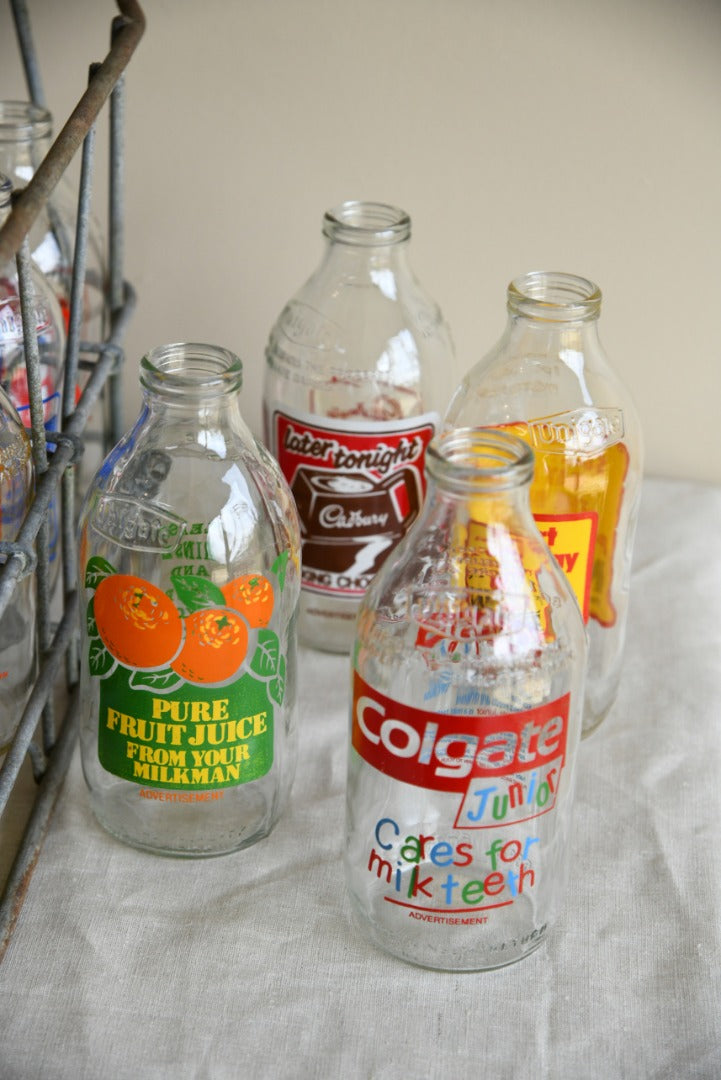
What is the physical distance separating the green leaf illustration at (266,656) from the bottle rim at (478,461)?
12 centimetres

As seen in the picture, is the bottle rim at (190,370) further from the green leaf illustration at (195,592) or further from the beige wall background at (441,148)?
the beige wall background at (441,148)

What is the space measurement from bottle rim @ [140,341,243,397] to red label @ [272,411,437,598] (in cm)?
15

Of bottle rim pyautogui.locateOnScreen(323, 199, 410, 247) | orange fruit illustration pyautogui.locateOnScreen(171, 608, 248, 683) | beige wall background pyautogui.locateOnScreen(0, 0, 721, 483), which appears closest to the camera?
orange fruit illustration pyautogui.locateOnScreen(171, 608, 248, 683)

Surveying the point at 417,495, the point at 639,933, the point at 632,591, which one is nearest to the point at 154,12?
the point at 417,495

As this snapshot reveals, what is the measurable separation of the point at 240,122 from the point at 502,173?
0.18 m

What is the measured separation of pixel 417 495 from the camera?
0.72m

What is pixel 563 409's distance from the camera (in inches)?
25.2

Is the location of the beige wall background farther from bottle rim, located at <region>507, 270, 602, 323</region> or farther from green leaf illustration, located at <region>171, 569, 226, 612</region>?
green leaf illustration, located at <region>171, 569, 226, 612</region>

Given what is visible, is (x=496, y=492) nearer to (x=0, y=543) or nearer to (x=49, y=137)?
(x=0, y=543)

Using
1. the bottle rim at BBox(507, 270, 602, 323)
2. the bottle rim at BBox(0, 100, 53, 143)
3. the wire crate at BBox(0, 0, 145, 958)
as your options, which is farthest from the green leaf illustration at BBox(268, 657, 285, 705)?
the bottle rim at BBox(0, 100, 53, 143)

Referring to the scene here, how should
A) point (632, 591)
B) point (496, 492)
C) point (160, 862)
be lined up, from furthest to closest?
point (632, 591) → point (160, 862) → point (496, 492)

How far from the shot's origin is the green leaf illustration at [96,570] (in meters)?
0.55

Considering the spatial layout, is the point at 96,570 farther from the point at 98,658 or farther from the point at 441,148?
the point at 441,148

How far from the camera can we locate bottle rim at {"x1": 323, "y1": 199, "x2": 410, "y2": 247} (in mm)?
686
